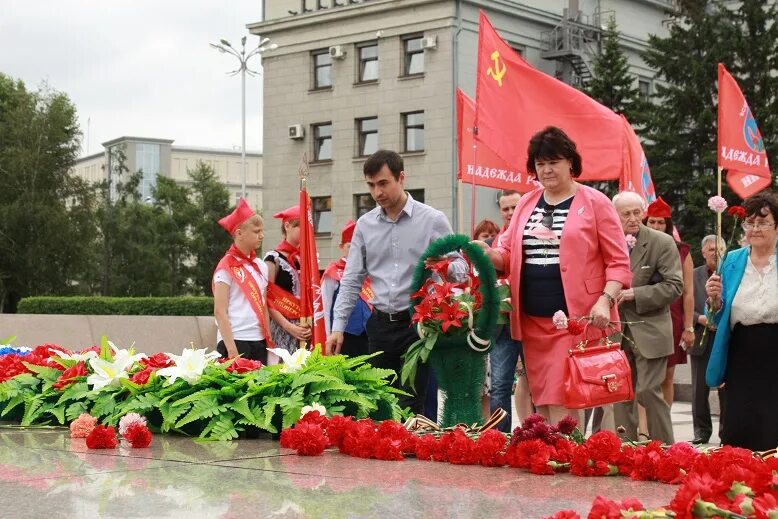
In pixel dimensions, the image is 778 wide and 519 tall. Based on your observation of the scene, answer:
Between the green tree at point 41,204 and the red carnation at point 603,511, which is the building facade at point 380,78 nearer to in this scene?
the green tree at point 41,204

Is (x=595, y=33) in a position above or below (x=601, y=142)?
above

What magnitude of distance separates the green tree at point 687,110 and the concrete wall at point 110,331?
92.9 feet

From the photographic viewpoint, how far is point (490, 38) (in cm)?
1361

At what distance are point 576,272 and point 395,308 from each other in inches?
57.6

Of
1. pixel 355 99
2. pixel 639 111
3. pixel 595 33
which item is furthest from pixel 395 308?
pixel 595 33

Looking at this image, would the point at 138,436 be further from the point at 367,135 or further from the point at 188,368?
the point at 367,135

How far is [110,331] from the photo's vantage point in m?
16.8

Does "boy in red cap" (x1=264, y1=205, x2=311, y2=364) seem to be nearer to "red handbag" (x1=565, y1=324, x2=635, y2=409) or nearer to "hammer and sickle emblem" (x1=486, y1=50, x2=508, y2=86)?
"red handbag" (x1=565, y1=324, x2=635, y2=409)

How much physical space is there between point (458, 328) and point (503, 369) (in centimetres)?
325

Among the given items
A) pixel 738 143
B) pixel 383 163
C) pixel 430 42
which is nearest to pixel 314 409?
pixel 383 163

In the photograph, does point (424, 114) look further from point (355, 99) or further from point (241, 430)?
point (241, 430)

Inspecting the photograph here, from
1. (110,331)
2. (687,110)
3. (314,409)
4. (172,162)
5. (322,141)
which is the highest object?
(172,162)

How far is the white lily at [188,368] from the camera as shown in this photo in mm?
6984

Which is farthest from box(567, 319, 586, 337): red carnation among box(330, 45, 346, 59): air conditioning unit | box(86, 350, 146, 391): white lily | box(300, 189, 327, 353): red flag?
box(330, 45, 346, 59): air conditioning unit
